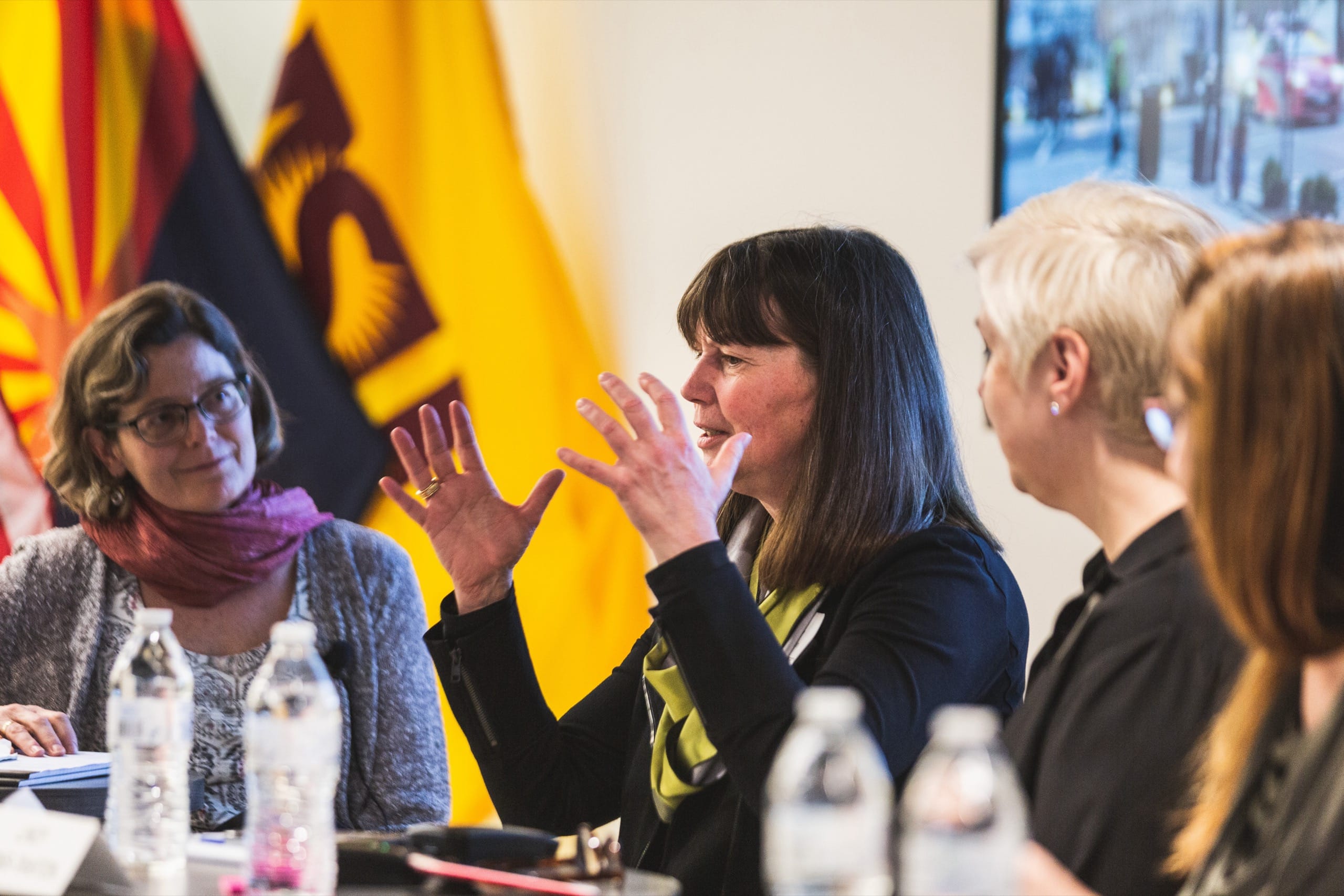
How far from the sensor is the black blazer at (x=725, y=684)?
4.44 feet

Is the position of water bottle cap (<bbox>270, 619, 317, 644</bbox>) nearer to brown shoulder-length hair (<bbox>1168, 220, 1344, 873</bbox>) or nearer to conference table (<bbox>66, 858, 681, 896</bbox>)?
conference table (<bbox>66, 858, 681, 896</bbox>)

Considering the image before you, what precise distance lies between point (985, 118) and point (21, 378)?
7.45 ft

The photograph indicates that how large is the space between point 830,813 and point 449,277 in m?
2.57

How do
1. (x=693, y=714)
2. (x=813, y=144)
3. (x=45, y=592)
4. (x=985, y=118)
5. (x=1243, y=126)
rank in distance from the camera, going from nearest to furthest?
(x=693, y=714) < (x=45, y=592) < (x=1243, y=126) < (x=985, y=118) < (x=813, y=144)

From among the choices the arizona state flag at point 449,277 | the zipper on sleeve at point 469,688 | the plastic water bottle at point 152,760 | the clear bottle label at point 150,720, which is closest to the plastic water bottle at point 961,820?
the plastic water bottle at point 152,760

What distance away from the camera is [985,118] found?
2.77 metres

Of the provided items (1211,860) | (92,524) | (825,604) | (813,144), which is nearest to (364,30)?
(813,144)

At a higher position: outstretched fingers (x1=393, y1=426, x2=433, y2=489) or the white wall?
the white wall

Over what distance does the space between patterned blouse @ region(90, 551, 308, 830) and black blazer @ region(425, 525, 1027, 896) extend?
2.04 ft

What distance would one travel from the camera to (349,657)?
229 centimetres

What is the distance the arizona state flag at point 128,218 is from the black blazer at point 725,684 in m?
1.56

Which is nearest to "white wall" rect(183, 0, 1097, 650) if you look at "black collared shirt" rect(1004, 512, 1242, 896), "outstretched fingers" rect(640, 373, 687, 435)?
"outstretched fingers" rect(640, 373, 687, 435)

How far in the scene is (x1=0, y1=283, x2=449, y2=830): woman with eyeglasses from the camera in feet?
7.45

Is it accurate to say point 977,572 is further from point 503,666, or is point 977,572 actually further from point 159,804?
point 159,804
